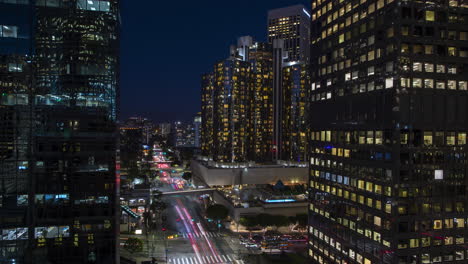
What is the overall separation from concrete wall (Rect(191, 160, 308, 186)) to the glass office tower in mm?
86725

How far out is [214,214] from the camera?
84.0 m

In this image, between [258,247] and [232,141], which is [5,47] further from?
[232,141]

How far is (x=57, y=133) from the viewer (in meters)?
38.9

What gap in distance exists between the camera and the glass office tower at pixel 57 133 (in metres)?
37.5

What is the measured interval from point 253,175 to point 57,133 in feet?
316

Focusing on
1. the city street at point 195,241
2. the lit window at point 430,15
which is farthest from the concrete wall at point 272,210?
the lit window at point 430,15

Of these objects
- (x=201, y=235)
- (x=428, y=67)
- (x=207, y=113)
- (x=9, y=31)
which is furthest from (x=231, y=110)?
(x=9, y=31)

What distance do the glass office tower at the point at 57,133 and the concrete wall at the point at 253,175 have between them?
285 ft

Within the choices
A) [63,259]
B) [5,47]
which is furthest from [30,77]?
[63,259]

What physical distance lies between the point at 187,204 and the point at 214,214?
27.0 metres

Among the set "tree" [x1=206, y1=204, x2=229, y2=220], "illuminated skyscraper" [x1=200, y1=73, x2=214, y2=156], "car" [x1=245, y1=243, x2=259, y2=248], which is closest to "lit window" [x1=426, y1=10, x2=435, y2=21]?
"car" [x1=245, y1=243, x2=259, y2=248]

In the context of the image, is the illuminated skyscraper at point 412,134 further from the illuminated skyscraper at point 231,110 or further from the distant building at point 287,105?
the distant building at point 287,105

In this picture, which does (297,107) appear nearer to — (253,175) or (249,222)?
(253,175)

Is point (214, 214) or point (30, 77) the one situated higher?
point (30, 77)
